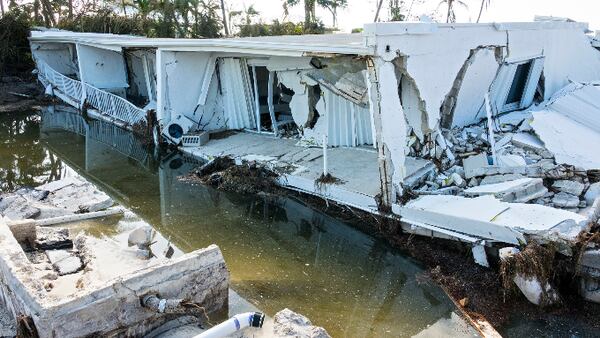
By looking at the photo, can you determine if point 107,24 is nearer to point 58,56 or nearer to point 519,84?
point 58,56

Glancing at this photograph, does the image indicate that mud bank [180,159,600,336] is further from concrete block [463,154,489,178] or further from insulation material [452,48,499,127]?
insulation material [452,48,499,127]

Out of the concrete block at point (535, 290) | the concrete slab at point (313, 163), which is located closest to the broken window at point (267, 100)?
the concrete slab at point (313, 163)

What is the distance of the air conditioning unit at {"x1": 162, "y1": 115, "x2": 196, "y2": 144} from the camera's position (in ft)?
43.0

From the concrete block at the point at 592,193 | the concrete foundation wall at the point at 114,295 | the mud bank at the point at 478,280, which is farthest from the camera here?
the concrete block at the point at 592,193

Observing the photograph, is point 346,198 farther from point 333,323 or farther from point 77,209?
point 77,209

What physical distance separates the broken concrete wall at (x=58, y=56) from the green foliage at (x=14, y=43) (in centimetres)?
170

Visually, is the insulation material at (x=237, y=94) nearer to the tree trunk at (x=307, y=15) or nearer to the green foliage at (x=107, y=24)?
the green foliage at (x=107, y=24)

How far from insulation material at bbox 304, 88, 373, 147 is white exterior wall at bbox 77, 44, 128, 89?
10.3 meters

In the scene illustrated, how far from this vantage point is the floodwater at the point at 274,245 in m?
6.33

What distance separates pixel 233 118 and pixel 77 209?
19.1ft

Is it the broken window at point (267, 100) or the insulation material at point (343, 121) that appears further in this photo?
the broken window at point (267, 100)

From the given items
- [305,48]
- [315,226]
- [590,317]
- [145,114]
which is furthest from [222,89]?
[590,317]

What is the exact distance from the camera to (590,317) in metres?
6.20

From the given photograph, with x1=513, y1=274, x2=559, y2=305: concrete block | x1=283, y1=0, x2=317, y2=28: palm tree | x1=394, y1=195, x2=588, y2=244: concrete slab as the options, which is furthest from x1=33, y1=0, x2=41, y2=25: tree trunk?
x1=513, y1=274, x2=559, y2=305: concrete block
